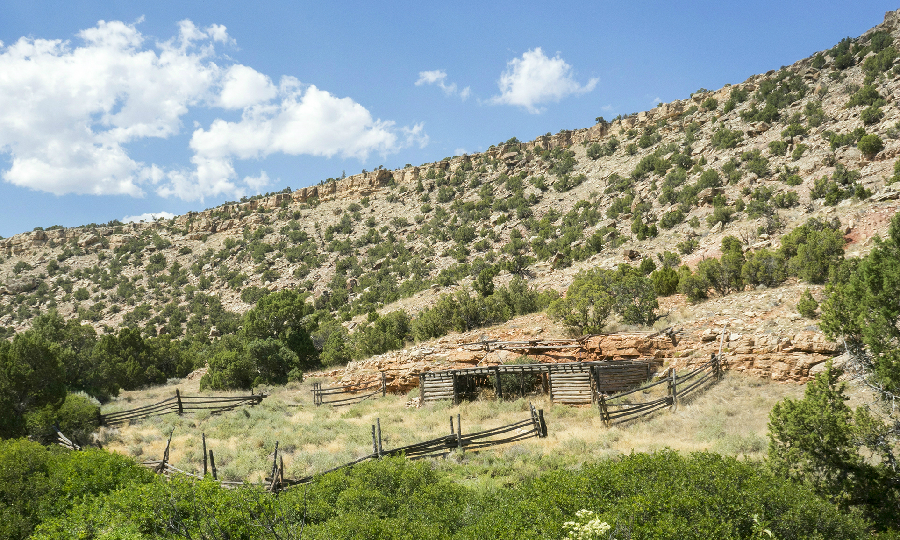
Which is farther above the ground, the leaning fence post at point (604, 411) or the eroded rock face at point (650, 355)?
the eroded rock face at point (650, 355)

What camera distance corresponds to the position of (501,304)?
85.3ft

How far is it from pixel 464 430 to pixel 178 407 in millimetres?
13742

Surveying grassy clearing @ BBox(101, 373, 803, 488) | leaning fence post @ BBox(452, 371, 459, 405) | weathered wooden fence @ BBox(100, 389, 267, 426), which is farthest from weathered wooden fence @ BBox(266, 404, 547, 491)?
weathered wooden fence @ BBox(100, 389, 267, 426)

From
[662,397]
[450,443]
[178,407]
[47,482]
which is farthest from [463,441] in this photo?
[178,407]

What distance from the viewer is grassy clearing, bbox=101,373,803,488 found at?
37.7 feet

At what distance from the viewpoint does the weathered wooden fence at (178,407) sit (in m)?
19.0

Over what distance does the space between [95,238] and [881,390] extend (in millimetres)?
73955

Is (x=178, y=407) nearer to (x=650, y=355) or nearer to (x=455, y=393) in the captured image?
(x=455, y=393)

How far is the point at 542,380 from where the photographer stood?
60.1ft

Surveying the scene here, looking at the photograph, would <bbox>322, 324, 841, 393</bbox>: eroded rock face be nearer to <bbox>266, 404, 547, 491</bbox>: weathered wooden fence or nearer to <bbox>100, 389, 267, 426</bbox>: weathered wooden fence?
<bbox>100, 389, 267, 426</bbox>: weathered wooden fence

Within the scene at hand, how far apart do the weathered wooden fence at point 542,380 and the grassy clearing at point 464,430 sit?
682mm

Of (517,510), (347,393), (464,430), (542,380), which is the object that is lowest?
(464,430)

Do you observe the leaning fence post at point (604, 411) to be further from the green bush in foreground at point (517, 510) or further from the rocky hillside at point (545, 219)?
the rocky hillside at point (545, 219)

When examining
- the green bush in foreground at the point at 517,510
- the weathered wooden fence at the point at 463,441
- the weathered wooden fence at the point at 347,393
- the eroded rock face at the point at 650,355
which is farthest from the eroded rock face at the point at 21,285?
the green bush in foreground at the point at 517,510
